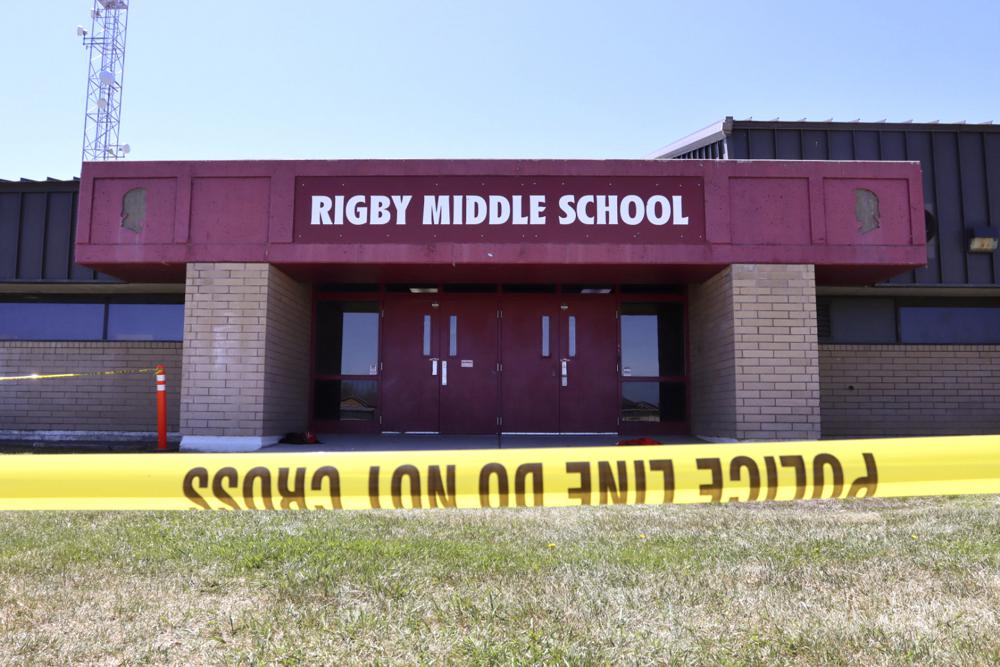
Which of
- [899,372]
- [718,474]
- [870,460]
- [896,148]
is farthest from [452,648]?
[896,148]

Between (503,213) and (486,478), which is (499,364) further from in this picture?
(486,478)

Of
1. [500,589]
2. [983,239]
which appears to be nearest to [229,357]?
[500,589]

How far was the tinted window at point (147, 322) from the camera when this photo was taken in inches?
484

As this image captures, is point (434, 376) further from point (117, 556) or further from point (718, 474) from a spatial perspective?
point (718, 474)

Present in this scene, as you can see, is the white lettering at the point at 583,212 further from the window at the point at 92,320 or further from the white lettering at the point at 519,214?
the window at the point at 92,320

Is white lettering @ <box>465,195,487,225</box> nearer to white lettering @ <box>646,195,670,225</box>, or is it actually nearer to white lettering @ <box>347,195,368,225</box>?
white lettering @ <box>347,195,368,225</box>

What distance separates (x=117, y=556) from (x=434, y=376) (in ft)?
24.3

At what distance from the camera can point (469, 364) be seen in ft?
38.3

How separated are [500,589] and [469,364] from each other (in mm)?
8082

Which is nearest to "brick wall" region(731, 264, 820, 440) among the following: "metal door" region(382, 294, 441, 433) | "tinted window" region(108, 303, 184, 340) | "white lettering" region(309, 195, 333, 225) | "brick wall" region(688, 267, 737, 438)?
"brick wall" region(688, 267, 737, 438)

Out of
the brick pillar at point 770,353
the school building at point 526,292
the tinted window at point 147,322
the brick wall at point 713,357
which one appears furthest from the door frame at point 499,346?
the tinted window at point 147,322

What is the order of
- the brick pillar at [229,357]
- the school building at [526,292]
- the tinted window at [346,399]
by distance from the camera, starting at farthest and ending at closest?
1. the tinted window at [346,399]
2. the school building at [526,292]
3. the brick pillar at [229,357]

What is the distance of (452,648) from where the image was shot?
289 cm

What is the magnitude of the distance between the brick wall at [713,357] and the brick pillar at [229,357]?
619 cm
